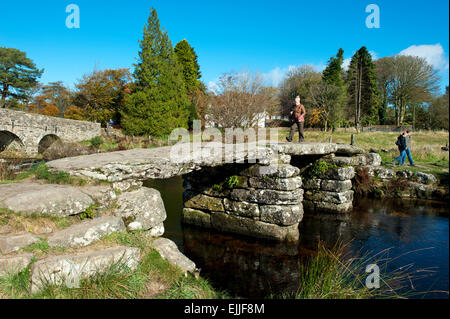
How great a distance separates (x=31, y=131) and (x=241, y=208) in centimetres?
1741

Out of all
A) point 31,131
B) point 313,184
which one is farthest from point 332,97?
point 31,131

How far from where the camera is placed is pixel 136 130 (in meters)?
24.1

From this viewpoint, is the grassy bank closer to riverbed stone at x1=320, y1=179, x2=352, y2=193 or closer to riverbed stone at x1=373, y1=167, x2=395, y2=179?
riverbed stone at x1=320, y1=179, x2=352, y2=193

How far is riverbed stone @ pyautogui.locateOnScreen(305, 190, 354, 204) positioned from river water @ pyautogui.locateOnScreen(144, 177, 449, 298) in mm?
599

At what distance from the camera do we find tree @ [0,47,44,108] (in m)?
28.0

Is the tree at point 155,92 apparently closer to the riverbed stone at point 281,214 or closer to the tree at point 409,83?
the riverbed stone at point 281,214

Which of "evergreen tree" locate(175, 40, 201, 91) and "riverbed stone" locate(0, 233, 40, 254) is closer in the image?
"riverbed stone" locate(0, 233, 40, 254)

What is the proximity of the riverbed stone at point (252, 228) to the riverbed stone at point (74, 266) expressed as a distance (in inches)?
161

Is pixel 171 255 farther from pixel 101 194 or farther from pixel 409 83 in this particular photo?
pixel 409 83

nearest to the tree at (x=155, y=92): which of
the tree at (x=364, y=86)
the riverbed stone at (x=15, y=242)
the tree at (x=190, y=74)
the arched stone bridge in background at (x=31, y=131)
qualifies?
the tree at (x=190, y=74)

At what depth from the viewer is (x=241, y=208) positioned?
6930 mm

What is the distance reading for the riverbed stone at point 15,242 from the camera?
9.26 feet

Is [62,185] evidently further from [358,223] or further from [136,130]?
[136,130]

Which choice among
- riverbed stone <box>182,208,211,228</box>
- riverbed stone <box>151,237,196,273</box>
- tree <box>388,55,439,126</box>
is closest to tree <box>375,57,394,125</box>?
tree <box>388,55,439,126</box>
